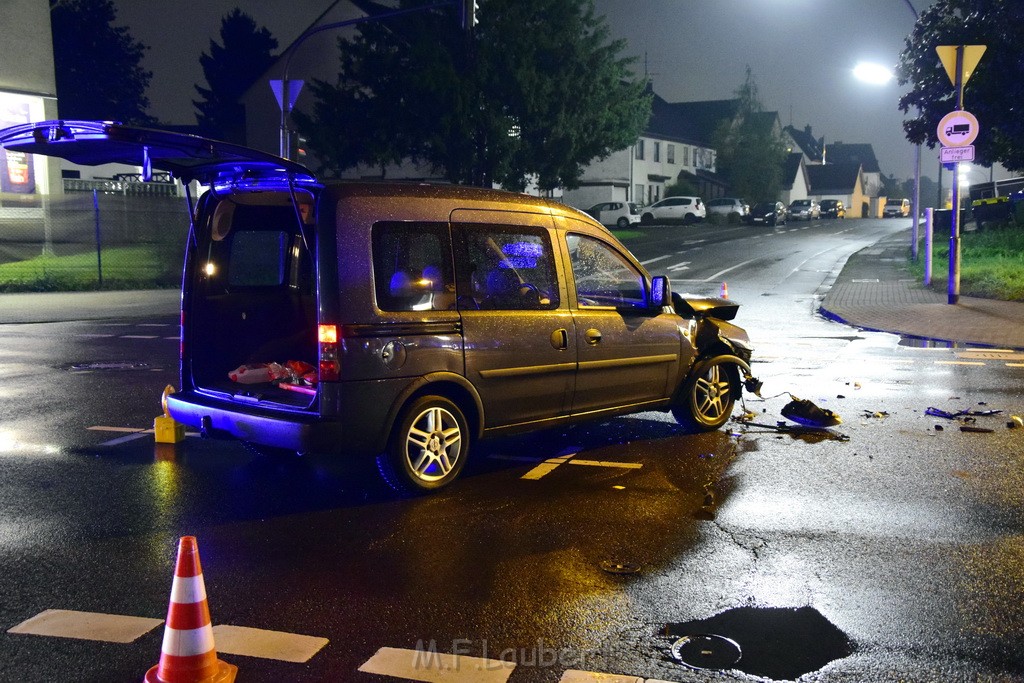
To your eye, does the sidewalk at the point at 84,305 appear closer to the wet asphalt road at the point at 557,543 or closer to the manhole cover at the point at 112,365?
the manhole cover at the point at 112,365

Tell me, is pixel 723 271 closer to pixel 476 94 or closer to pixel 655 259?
pixel 655 259

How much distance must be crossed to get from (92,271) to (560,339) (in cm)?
2153

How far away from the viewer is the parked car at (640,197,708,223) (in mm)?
58750

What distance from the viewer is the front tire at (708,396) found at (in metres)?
8.38

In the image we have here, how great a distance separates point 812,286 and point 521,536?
20.8 m

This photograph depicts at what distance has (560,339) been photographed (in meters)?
7.17

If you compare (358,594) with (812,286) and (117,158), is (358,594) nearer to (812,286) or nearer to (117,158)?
(117,158)

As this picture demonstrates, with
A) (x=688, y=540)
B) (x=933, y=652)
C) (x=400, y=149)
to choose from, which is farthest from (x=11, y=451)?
(x=400, y=149)

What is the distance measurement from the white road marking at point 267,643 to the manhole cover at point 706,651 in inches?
58.8

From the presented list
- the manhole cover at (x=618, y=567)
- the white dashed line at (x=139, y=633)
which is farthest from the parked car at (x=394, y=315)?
the white dashed line at (x=139, y=633)

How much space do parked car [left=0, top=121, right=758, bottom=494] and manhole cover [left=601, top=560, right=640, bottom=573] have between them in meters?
1.73

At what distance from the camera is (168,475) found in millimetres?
7191

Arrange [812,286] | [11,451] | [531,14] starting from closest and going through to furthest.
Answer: [11,451]
[812,286]
[531,14]

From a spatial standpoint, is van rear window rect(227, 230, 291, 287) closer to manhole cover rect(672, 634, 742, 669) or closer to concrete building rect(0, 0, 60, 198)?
manhole cover rect(672, 634, 742, 669)
